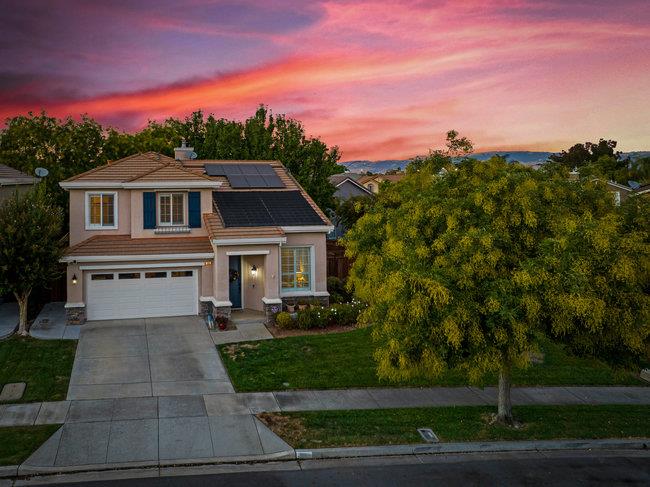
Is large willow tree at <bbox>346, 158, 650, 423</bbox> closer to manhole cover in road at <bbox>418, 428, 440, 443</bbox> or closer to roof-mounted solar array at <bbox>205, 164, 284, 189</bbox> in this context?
manhole cover in road at <bbox>418, 428, 440, 443</bbox>

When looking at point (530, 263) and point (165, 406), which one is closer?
point (530, 263)

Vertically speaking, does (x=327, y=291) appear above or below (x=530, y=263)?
below

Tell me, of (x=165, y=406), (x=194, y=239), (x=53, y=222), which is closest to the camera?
(x=165, y=406)

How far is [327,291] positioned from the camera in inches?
1009

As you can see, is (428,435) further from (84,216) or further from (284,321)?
(84,216)

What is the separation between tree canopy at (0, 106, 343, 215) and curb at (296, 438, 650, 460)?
81.7ft

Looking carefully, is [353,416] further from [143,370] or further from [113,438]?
[143,370]

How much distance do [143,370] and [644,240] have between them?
43.6ft

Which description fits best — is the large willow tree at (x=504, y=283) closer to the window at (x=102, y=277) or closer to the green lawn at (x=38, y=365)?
the green lawn at (x=38, y=365)

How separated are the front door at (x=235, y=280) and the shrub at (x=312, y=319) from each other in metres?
3.70

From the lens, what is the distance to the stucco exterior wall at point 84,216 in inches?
917

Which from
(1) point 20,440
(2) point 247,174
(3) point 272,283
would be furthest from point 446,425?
(2) point 247,174

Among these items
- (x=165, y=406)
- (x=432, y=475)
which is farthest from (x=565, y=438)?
(x=165, y=406)

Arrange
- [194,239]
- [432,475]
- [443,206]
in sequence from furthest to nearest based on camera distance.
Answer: [194,239] < [443,206] < [432,475]
